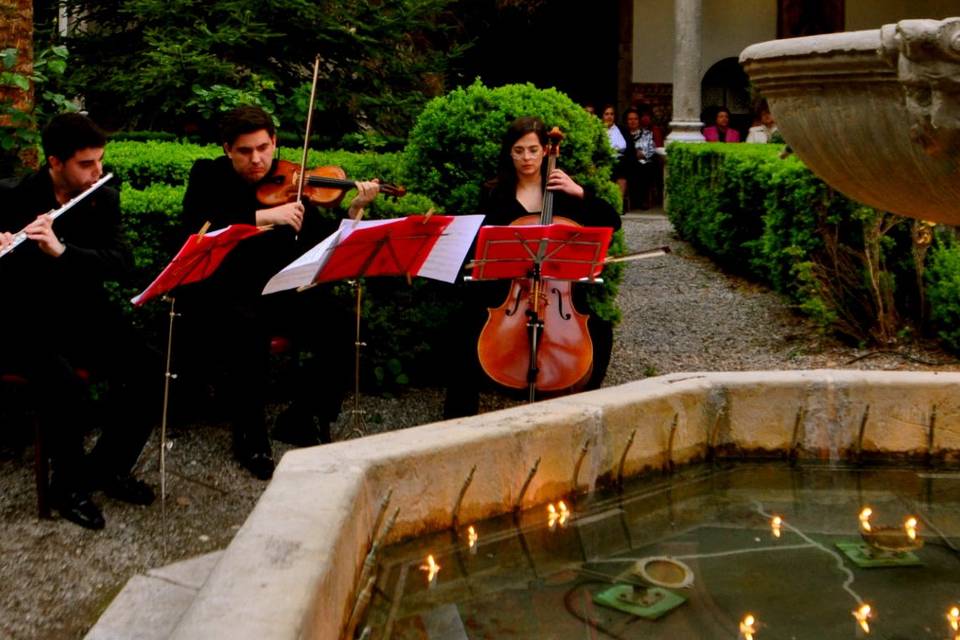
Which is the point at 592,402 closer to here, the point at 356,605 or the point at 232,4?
the point at 356,605

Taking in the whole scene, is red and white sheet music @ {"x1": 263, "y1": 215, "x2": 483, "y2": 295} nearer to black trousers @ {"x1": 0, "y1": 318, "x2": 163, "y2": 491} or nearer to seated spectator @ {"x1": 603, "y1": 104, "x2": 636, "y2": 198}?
black trousers @ {"x1": 0, "y1": 318, "x2": 163, "y2": 491}

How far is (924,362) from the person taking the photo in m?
6.42

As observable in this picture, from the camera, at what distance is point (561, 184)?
520cm

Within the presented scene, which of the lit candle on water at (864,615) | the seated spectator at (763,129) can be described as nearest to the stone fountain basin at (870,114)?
the lit candle on water at (864,615)

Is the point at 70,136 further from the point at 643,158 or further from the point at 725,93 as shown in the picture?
the point at 725,93

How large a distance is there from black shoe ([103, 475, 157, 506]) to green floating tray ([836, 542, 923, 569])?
2.36 metres

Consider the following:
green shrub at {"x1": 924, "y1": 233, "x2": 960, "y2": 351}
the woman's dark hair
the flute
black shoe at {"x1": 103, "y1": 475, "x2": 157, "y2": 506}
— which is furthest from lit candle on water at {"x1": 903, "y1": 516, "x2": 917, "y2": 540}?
green shrub at {"x1": 924, "y1": 233, "x2": 960, "y2": 351}

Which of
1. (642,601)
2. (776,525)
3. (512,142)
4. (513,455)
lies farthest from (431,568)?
(512,142)

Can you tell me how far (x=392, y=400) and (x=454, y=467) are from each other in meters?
2.47

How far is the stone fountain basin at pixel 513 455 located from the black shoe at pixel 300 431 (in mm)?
1559

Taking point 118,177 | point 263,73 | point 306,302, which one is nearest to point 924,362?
point 306,302

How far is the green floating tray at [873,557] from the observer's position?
10.5ft

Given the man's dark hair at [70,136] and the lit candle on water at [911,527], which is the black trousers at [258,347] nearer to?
the man's dark hair at [70,136]

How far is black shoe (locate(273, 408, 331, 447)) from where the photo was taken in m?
5.02
